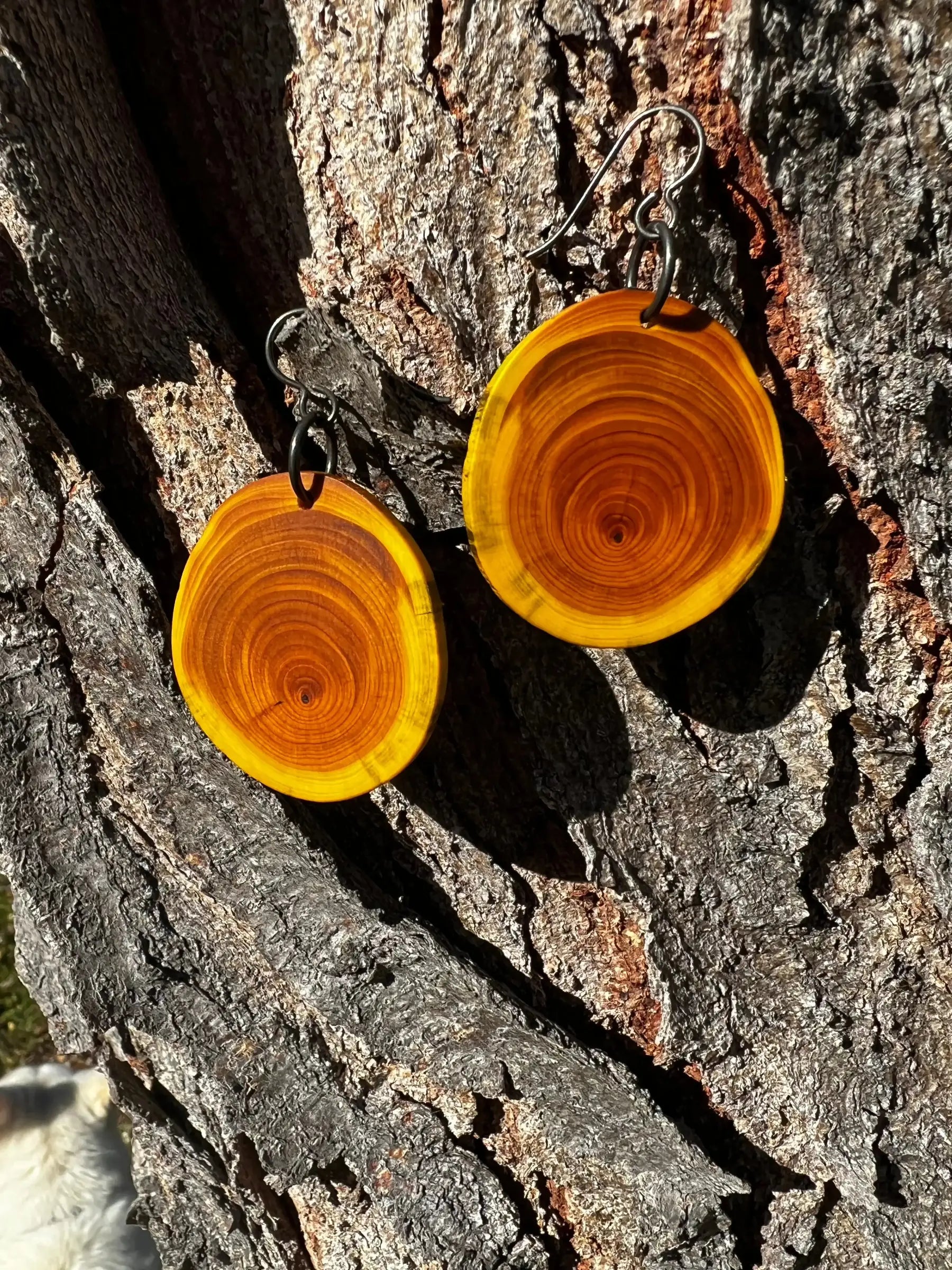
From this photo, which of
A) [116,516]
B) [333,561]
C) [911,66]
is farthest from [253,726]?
[911,66]

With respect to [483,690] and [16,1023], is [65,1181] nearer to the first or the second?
[16,1023]

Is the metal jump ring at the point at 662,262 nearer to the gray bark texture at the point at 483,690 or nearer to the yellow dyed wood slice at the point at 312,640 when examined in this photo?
the gray bark texture at the point at 483,690

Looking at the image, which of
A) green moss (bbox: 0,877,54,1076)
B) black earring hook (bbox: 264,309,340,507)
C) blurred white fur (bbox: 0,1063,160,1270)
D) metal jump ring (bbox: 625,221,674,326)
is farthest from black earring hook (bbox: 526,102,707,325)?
green moss (bbox: 0,877,54,1076)

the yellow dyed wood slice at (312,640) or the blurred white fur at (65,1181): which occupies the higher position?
the yellow dyed wood slice at (312,640)

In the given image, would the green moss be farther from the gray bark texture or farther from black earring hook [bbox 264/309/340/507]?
black earring hook [bbox 264/309/340/507]

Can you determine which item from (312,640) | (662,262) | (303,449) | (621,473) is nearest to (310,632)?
(312,640)

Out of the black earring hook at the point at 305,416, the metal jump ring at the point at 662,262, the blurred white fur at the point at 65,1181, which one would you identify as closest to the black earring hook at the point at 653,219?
the metal jump ring at the point at 662,262
